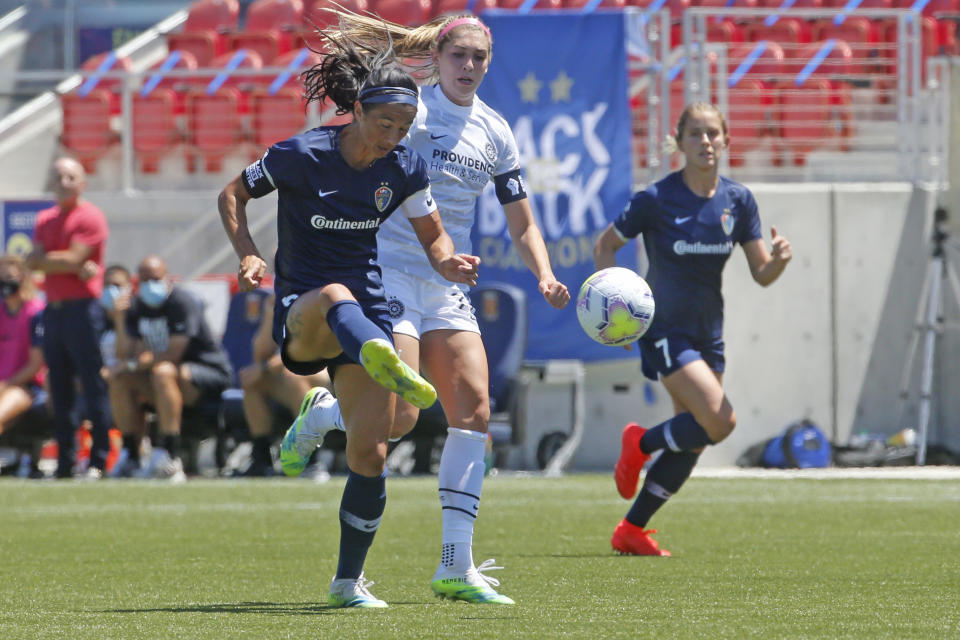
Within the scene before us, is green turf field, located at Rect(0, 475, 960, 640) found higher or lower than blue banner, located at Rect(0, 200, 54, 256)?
lower

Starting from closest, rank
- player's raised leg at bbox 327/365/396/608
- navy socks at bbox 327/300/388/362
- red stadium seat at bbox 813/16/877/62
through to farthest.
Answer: navy socks at bbox 327/300/388/362, player's raised leg at bbox 327/365/396/608, red stadium seat at bbox 813/16/877/62

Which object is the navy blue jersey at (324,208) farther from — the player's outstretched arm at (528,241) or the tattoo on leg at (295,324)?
the player's outstretched arm at (528,241)

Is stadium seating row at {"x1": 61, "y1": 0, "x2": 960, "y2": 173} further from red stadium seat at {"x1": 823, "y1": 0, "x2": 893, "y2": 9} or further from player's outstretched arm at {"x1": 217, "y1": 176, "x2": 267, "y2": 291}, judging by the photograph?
player's outstretched arm at {"x1": 217, "y1": 176, "x2": 267, "y2": 291}

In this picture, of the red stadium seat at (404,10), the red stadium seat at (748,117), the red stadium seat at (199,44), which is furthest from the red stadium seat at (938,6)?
the red stadium seat at (199,44)

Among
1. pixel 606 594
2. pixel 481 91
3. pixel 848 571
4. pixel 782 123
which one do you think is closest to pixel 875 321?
pixel 782 123

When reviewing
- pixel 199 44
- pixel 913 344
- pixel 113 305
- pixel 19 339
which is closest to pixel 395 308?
pixel 113 305

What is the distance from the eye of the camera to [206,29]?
21688 millimetres

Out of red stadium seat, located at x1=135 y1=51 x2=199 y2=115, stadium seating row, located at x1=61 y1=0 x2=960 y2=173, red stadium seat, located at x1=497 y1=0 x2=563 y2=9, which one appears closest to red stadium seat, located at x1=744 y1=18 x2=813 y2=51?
stadium seating row, located at x1=61 y1=0 x2=960 y2=173

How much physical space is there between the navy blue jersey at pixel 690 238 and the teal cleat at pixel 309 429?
2.30 m

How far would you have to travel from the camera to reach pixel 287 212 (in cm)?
521

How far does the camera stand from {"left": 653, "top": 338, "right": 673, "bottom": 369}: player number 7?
7.50 metres

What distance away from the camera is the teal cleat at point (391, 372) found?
470 cm

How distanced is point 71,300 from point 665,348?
608cm

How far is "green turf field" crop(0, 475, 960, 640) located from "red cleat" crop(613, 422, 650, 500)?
0.94ft
